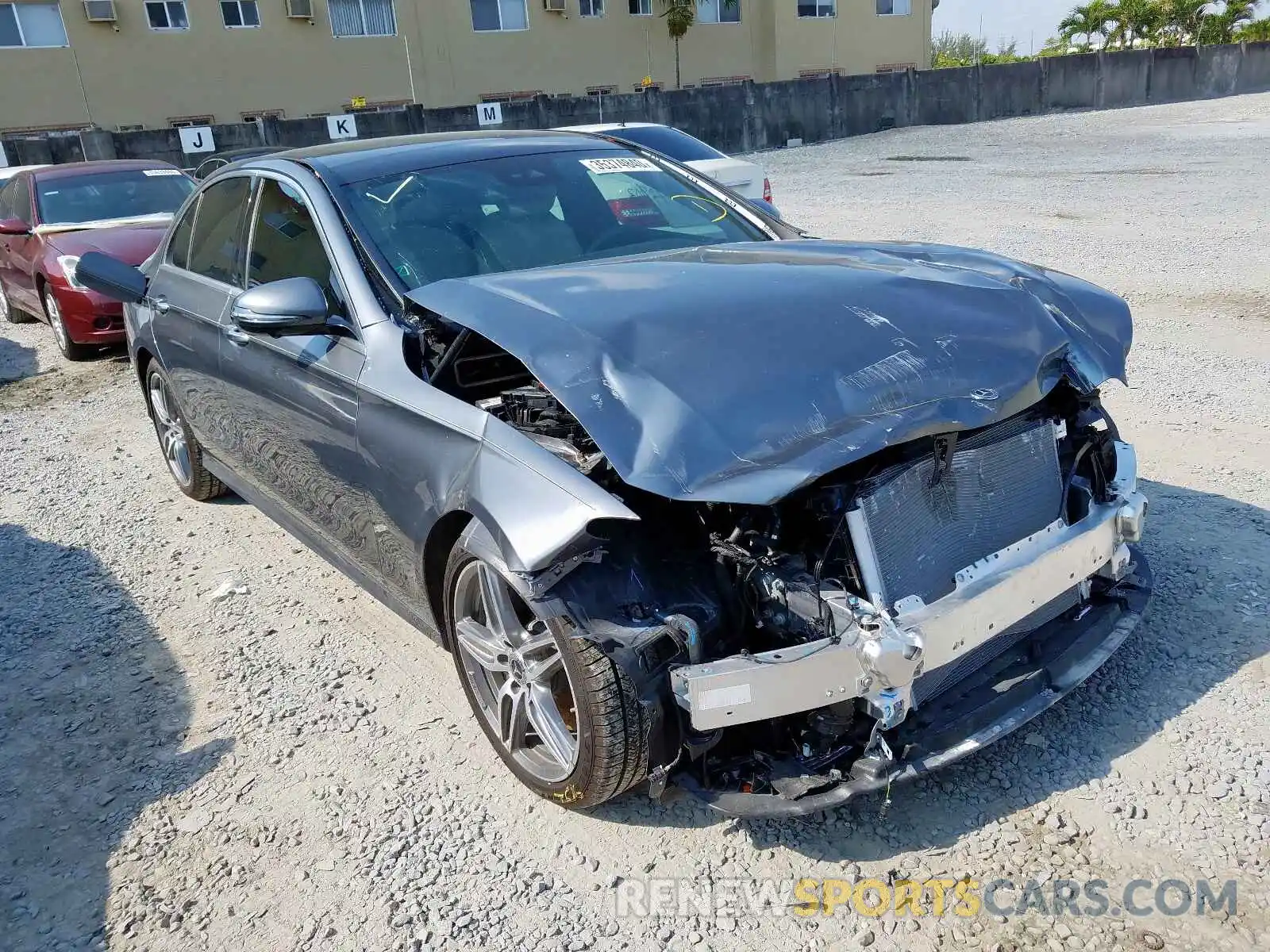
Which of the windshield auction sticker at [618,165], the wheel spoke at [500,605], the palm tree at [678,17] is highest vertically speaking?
the palm tree at [678,17]

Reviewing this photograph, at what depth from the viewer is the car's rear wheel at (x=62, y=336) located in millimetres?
8750

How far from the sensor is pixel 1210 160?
1716 centimetres

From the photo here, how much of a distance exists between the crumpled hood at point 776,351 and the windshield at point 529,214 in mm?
455

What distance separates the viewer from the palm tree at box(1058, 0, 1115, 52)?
52391 mm

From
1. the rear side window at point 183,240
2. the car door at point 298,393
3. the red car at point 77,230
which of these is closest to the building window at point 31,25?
the red car at point 77,230

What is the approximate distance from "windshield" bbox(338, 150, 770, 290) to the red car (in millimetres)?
5813

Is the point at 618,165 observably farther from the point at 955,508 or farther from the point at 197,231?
the point at 955,508

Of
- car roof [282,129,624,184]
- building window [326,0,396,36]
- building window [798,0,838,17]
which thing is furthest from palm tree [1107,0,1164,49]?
car roof [282,129,624,184]

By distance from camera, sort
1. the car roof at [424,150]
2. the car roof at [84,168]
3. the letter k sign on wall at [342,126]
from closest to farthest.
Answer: the car roof at [424,150] < the car roof at [84,168] < the letter k sign on wall at [342,126]

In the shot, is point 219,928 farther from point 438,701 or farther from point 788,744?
point 788,744

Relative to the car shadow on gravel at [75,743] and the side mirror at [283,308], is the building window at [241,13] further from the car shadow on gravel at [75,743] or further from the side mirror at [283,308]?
the side mirror at [283,308]

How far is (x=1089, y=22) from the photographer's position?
53.5m

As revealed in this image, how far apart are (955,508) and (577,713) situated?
1.16m

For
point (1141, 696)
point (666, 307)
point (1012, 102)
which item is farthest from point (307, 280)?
point (1012, 102)
